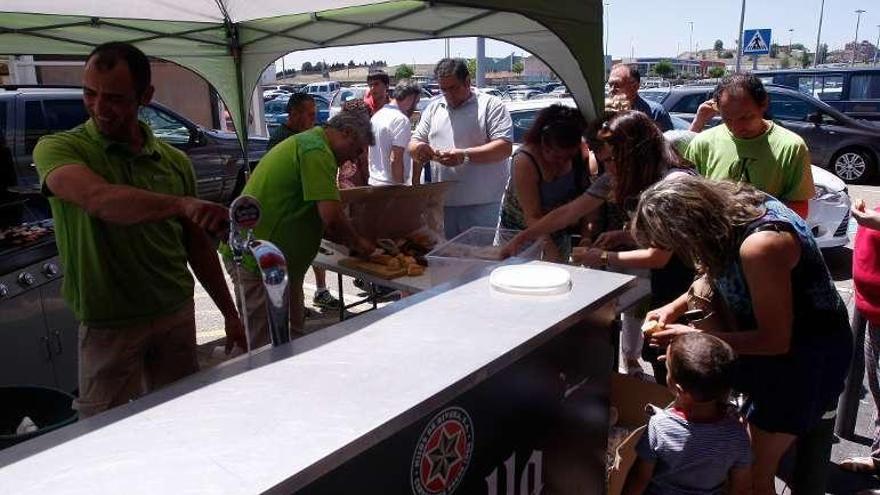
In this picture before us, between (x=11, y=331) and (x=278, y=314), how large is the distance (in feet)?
5.86

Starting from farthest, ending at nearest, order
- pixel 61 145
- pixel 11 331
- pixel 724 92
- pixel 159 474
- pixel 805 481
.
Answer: pixel 724 92, pixel 11 331, pixel 805 481, pixel 61 145, pixel 159 474

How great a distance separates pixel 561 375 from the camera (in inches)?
70.5

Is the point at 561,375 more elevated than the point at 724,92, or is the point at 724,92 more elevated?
the point at 724,92

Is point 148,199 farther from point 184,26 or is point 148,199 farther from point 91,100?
point 184,26

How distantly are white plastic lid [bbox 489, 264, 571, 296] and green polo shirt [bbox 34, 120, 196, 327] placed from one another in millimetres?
1126

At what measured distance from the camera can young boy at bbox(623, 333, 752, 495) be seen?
1.83m

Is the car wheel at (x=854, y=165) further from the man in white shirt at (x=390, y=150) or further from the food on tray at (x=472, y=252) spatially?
the food on tray at (x=472, y=252)

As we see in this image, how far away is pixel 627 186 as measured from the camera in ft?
8.69

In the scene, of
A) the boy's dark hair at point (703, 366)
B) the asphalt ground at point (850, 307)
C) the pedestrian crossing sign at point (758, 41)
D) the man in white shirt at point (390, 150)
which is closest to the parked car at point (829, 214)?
→ the asphalt ground at point (850, 307)

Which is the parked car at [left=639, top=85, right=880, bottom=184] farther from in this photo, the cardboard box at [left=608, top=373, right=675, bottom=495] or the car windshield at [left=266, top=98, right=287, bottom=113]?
the car windshield at [left=266, top=98, right=287, bottom=113]

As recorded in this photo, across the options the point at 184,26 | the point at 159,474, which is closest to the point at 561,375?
the point at 159,474

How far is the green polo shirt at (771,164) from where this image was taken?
321 centimetres

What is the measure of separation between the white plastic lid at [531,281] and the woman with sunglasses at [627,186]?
0.72m

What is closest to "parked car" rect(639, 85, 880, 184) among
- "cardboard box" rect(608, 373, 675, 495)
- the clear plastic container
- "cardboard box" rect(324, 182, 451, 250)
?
"cardboard box" rect(324, 182, 451, 250)
